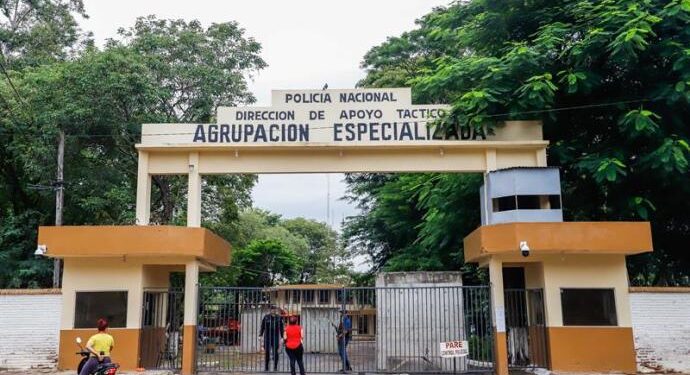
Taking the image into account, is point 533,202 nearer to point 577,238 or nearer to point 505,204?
point 505,204

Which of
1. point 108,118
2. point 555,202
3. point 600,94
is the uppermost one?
point 108,118

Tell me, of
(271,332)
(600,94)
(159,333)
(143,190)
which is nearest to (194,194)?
(143,190)

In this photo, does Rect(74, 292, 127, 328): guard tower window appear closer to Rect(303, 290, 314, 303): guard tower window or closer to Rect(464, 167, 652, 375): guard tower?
Rect(464, 167, 652, 375): guard tower

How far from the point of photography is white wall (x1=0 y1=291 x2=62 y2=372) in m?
13.2

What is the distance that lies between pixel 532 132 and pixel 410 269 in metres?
8.31

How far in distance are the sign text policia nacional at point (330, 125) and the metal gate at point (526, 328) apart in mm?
3800

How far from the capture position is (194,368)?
43.9 feet

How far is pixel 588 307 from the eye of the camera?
13195 millimetres

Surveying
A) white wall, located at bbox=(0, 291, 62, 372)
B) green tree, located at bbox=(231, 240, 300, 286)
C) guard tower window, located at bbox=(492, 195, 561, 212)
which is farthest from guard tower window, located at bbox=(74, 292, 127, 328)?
green tree, located at bbox=(231, 240, 300, 286)

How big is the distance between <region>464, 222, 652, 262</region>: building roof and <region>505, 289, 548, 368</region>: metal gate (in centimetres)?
124

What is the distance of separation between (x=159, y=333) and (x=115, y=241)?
115 inches

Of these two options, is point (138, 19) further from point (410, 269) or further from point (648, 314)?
point (648, 314)

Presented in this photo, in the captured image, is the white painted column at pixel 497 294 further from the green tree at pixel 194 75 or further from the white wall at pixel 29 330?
the green tree at pixel 194 75

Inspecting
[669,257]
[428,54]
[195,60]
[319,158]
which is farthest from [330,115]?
[428,54]
